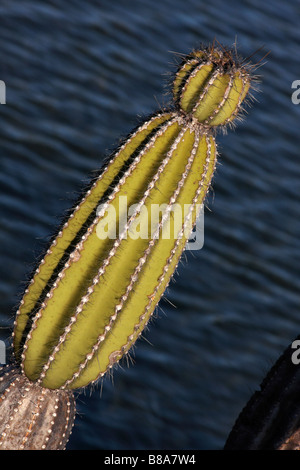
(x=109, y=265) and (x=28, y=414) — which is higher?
(x=109, y=265)

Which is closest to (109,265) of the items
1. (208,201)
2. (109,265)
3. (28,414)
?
(109,265)

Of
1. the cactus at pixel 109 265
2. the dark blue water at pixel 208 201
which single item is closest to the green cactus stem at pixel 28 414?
the cactus at pixel 109 265

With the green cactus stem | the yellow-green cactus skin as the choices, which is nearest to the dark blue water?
the green cactus stem

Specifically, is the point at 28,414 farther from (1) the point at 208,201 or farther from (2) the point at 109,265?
(1) the point at 208,201

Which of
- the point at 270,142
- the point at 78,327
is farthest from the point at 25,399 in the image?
the point at 270,142

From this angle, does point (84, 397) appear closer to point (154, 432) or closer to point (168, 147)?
point (154, 432)

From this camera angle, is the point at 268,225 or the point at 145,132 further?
the point at 268,225

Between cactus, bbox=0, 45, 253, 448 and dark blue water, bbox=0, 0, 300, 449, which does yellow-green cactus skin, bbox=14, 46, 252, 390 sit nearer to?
cactus, bbox=0, 45, 253, 448
